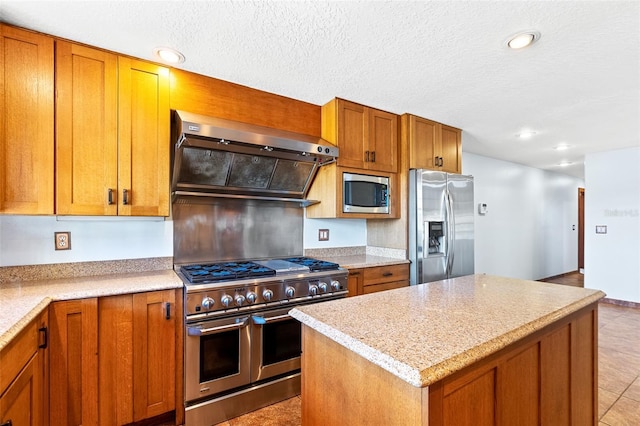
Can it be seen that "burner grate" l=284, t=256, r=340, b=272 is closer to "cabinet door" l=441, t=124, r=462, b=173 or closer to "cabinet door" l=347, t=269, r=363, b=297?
"cabinet door" l=347, t=269, r=363, b=297

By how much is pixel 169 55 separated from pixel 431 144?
251cm

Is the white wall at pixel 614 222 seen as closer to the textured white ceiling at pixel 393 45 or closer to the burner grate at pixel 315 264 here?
the textured white ceiling at pixel 393 45

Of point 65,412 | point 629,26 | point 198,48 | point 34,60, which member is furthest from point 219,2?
point 65,412

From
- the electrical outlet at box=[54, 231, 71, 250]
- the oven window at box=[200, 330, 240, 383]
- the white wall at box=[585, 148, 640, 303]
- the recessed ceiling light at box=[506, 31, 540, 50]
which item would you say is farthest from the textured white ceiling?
the white wall at box=[585, 148, 640, 303]

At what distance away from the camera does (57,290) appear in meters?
1.74

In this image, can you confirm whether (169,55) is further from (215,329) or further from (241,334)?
(241,334)

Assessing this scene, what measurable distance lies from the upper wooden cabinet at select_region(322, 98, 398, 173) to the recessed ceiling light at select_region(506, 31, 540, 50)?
128cm

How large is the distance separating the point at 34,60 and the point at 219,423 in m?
2.45

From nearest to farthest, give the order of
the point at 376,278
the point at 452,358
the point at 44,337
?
1. the point at 452,358
2. the point at 44,337
3. the point at 376,278

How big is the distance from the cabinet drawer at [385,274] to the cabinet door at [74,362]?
6.51 ft

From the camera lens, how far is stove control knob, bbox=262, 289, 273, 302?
2174mm

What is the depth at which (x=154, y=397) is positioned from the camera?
1896mm

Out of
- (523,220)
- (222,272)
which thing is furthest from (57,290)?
(523,220)

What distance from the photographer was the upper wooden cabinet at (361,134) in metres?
2.79
